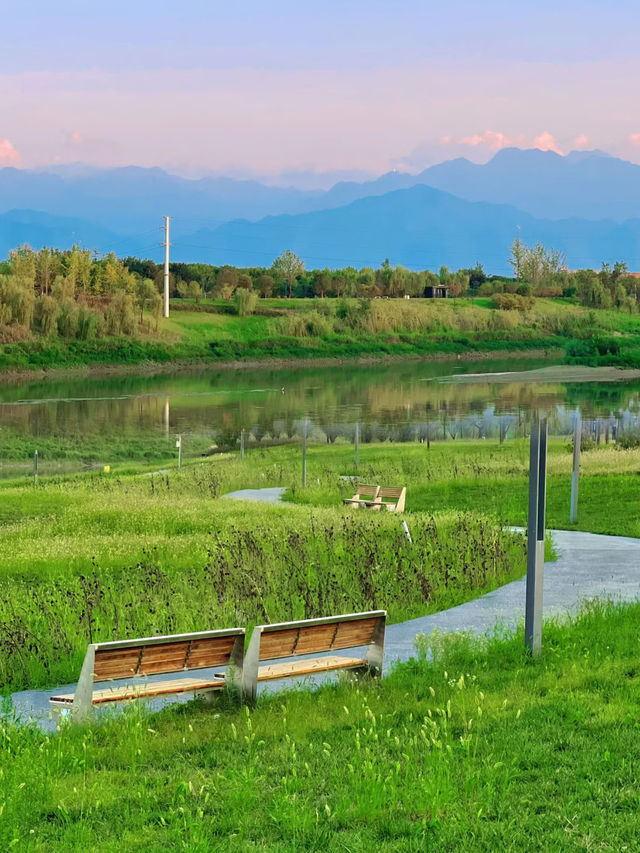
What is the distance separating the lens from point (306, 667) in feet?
30.9

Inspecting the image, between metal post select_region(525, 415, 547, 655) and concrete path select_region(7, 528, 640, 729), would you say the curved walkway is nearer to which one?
concrete path select_region(7, 528, 640, 729)

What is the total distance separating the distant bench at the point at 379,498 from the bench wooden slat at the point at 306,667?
13496 millimetres

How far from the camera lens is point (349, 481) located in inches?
1188

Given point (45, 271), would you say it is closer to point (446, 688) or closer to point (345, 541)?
point (345, 541)

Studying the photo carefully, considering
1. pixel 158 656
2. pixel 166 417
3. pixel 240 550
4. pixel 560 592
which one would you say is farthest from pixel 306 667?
pixel 166 417

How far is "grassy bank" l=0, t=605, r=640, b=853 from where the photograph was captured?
20.5 feet

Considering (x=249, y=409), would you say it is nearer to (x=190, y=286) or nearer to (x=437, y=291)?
(x=190, y=286)

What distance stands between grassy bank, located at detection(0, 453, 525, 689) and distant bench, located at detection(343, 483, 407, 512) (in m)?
0.76

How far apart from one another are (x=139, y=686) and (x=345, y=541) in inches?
394

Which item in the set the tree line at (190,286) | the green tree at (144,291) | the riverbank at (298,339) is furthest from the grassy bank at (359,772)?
the green tree at (144,291)

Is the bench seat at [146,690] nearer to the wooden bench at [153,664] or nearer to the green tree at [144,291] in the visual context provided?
the wooden bench at [153,664]

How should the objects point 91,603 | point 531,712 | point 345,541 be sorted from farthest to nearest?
point 345,541, point 91,603, point 531,712

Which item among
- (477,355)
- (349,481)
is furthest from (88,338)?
(349,481)

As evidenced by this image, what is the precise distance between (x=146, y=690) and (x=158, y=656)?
0.28 meters
